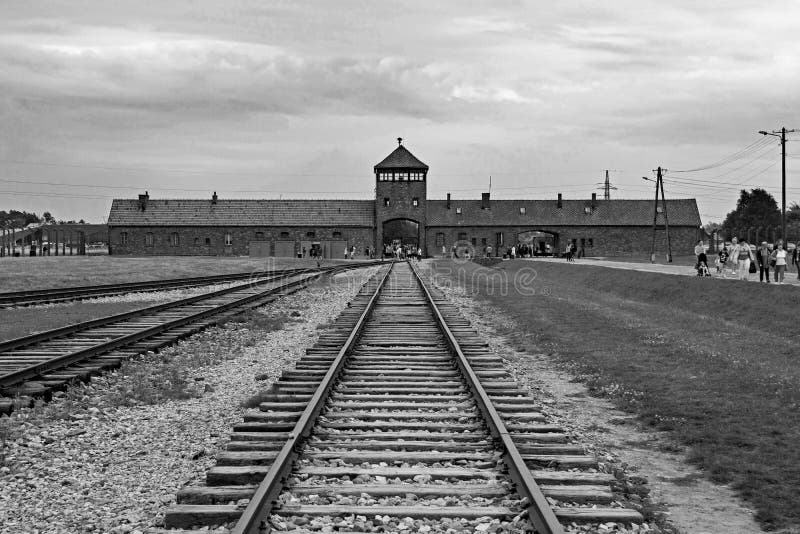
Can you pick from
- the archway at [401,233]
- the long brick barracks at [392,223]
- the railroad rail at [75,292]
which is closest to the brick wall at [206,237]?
the long brick barracks at [392,223]

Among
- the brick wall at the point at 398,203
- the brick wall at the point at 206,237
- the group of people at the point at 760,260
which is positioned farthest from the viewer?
the brick wall at the point at 398,203

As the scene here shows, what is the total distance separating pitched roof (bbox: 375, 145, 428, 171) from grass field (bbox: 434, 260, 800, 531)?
61983 millimetres

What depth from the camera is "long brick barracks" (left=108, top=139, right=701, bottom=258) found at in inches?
3440

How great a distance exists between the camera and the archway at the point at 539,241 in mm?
91375

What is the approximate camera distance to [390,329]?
1580 centimetres

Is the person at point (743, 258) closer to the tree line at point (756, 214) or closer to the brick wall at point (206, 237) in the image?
the brick wall at point (206, 237)

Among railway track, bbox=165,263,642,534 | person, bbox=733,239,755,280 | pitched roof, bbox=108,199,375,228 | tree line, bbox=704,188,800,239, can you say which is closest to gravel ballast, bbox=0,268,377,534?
railway track, bbox=165,263,642,534

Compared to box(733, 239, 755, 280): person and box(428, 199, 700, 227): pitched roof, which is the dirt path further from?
box(428, 199, 700, 227): pitched roof

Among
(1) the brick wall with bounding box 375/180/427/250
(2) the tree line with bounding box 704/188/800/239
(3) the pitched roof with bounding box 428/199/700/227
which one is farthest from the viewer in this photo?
(2) the tree line with bounding box 704/188/800/239

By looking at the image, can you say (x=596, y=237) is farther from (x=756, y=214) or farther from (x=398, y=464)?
(x=398, y=464)

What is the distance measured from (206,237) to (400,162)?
22.8 metres

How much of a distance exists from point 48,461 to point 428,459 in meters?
3.11

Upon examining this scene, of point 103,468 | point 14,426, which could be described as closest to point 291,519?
point 103,468

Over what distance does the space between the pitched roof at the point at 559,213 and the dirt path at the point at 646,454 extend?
79585 millimetres
